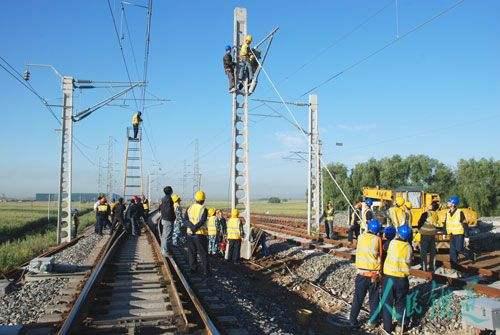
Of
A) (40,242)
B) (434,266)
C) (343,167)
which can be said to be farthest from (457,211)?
(343,167)

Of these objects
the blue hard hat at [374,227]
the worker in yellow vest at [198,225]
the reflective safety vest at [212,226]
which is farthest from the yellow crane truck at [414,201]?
the blue hard hat at [374,227]

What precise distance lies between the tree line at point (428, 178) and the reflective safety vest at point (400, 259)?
5346cm

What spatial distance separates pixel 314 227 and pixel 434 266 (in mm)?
12793

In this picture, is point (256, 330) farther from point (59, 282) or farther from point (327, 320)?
point (59, 282)

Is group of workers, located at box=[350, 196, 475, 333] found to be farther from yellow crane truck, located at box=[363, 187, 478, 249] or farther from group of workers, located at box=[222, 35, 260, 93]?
yellow crane truck, located at box=[363, 187, 478, 249]

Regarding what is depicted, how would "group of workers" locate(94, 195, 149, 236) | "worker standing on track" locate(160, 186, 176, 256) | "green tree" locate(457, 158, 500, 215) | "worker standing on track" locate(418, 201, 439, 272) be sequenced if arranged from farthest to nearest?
"green tree" locate(457, 158, 500, 215)
"group of workers" locate(94, 195, 149, 236)
"worker standing on track" locate(160, 186, 176, 256)
"worker standing on track" locate(418, 201, 439, 272)

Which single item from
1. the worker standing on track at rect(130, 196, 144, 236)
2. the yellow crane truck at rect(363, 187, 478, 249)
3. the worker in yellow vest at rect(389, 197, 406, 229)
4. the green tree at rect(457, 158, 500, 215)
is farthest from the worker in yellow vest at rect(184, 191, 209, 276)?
the green tree at rect(457, 158, 500, 215)

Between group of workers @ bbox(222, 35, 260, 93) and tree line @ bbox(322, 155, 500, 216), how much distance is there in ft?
156

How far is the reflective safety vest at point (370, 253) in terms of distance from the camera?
9.25m

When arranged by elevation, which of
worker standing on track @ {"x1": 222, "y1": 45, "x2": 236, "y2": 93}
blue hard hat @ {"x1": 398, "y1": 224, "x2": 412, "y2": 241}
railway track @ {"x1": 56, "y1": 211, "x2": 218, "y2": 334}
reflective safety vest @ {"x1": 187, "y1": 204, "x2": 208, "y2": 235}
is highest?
worker standing on track @ {"x1": 222, "y1": 45, "x2": 236, "y2": 93}

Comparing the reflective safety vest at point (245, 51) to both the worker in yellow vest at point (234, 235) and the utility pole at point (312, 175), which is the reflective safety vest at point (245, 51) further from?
the utility pole at point (312, 175)

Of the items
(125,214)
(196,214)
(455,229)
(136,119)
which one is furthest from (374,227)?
(136,119)

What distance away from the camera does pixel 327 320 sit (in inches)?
404

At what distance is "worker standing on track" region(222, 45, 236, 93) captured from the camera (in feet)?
58.9
